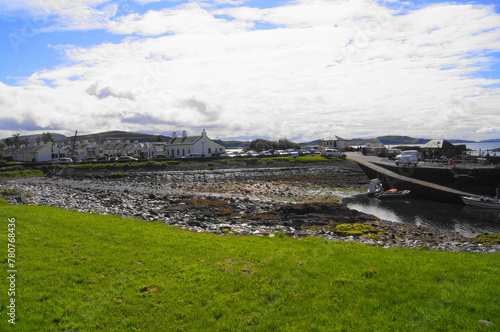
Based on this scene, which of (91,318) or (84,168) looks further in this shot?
(84,168)

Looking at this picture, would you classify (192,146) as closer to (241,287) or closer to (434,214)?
(434,214)

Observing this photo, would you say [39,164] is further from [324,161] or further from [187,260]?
[187,260]

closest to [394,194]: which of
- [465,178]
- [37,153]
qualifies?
[465,178]

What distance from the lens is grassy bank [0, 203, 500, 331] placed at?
7.35 m

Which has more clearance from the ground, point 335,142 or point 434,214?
point 335,142

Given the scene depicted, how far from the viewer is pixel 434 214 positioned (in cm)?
3347

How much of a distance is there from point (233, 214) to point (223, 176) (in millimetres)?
39840

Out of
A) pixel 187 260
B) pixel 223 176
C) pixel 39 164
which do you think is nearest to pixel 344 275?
pixel 187 260

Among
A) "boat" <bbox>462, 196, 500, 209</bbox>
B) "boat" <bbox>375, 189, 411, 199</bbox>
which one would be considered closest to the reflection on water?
"boat" <bbox>462, 196, 500, 209</bbox>

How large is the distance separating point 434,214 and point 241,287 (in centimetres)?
3054

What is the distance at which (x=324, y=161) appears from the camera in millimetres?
81188

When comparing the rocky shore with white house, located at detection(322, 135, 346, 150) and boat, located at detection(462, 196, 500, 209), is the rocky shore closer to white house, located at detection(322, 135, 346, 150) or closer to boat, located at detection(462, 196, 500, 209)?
boat, located at detection(462, 196, 500, 209)

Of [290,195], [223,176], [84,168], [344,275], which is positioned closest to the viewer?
[344,275]

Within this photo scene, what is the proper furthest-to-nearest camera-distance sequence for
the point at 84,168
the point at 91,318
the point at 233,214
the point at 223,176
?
the point at 84,168, the point at 223,176, the point at 233,214, the point at 91,318
